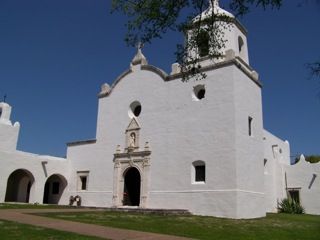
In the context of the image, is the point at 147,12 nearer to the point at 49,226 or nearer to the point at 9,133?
the point at 49,226

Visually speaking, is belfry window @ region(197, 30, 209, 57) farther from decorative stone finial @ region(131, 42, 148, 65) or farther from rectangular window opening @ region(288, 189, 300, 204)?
rectangular window opening @ region(288, 189, 300, 204)

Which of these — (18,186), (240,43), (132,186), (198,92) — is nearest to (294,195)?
(198,92)

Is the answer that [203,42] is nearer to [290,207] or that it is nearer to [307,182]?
[290,207]

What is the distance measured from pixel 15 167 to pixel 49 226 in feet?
39.6

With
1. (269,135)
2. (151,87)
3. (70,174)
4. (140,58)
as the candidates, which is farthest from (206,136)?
(70,174)

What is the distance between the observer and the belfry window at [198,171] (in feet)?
56.9

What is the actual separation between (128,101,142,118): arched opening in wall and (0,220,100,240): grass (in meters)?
12.6

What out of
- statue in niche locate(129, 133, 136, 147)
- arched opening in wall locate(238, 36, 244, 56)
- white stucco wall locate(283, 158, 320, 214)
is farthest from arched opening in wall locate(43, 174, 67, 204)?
white stucco wall locate(283, 158, 320, 214)

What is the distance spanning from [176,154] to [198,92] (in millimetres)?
3595

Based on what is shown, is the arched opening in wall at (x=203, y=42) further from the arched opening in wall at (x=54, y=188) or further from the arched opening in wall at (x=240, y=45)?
the arched opening in wall at (x=54, y=188)

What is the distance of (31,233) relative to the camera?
812 centimetres

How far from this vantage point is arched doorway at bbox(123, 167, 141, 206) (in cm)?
2030

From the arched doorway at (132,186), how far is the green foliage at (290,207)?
31.8ft

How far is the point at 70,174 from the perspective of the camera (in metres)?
23.4
